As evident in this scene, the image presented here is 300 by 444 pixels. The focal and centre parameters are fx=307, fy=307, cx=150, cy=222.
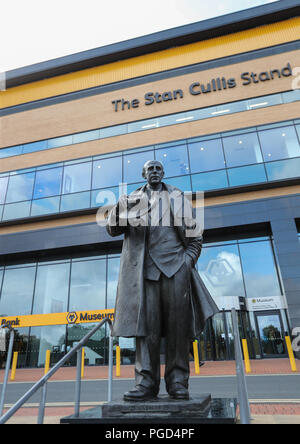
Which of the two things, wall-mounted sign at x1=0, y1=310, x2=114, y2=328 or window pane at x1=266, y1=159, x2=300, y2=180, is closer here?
window pane at x1=266, y1=159, x2=300, y2=180

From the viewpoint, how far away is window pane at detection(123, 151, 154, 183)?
60.8 feet

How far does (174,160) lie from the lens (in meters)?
18.3

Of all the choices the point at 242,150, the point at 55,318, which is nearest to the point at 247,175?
the point at 242,150

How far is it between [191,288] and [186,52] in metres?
21.9

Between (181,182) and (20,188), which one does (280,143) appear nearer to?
(181,182)

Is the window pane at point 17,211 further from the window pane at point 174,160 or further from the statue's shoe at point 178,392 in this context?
the statue's shoe at point 178,392

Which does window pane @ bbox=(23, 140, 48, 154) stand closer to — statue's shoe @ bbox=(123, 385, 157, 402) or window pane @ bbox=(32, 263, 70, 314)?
window pane @ bbox=(32, 263, 70, 314)

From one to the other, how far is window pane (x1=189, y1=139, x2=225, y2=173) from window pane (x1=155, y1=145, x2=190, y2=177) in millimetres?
416

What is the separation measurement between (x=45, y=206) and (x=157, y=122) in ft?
29.1

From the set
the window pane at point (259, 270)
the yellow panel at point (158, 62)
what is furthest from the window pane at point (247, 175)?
the yellow panel at point (158, 62)

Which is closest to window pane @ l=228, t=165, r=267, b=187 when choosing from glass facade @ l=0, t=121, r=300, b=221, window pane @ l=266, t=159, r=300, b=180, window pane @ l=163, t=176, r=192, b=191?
glass facade @ l=0, t=121, r=300, b=221

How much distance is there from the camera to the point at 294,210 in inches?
617

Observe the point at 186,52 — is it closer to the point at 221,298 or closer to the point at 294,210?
the point at 294,210
